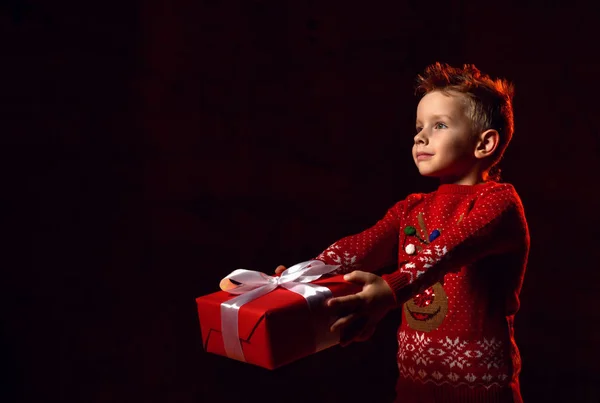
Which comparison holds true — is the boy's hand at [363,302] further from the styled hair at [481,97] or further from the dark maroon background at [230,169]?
the dark maroon background at [230,169]

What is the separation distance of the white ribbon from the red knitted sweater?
0.16 metres

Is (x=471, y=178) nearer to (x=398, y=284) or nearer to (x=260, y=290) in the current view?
(x=398, y=284)

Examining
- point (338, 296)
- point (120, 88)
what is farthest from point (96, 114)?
point (338, 296)

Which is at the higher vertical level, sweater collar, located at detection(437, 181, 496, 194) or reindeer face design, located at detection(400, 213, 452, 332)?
sweater collar, located at detection(437, 181, 496, 194)

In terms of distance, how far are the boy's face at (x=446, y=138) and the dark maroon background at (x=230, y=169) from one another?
2.28 ft

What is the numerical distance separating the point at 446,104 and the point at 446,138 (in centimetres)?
7

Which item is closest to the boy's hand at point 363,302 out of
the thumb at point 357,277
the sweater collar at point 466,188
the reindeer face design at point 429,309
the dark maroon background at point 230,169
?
the thumb at point 357,277

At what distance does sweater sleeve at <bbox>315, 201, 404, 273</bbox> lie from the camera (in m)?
1.41

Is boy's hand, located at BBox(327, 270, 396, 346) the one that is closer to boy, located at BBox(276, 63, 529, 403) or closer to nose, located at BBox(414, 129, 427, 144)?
boy, located at BBox(276, 63, 529, 403)

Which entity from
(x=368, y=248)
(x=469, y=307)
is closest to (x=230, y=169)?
Answer: (x=368, y=248)

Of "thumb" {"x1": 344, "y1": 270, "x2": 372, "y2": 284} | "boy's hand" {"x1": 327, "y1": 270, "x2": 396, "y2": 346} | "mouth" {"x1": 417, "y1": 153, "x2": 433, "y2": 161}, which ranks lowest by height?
"boy's hand" {"x1": 327, "y1": 270, "x2": 396, "y2": 346}

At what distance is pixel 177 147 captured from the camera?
184 cm

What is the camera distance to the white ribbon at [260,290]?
1154mm

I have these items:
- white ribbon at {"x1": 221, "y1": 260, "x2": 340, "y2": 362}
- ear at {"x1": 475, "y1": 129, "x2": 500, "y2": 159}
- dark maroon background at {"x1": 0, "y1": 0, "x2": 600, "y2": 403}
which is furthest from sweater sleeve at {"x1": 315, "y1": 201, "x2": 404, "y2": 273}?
dark maroon background at {"x1": 0, "y1": 0, "x2": 600, "y2": 403}
